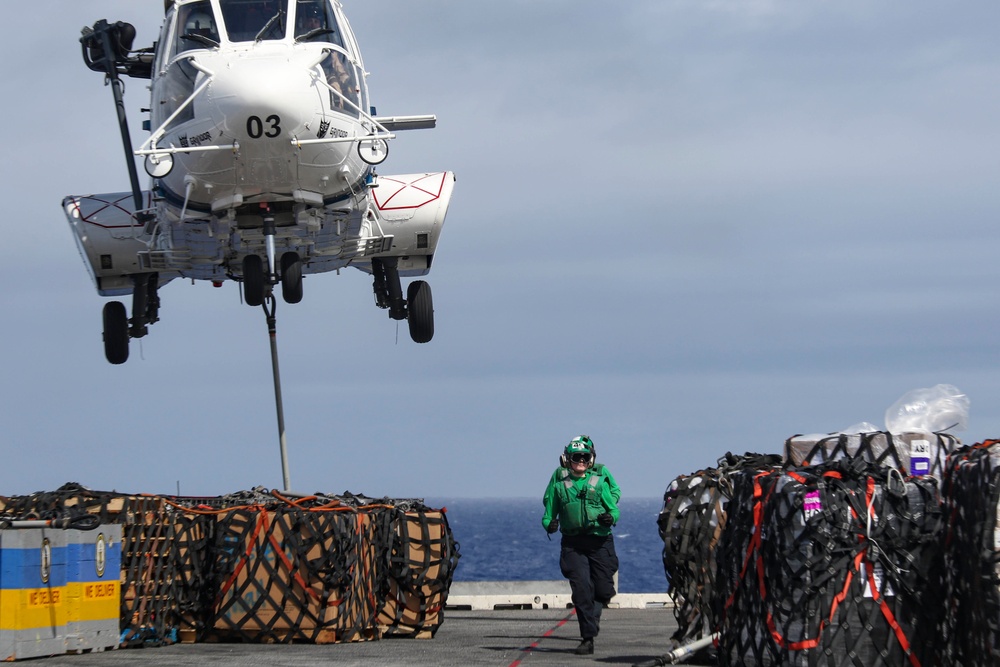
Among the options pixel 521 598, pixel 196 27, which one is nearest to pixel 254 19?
pixel 196 27

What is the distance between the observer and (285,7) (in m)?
16.6

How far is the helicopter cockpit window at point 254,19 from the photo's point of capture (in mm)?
16297

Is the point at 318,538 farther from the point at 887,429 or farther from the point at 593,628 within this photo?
the point at 887,429

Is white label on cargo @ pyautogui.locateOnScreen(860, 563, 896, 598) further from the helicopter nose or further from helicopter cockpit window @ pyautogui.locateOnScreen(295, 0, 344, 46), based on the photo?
helicopter cockpit window @ pyautogui.locateOnScreen(295, 0, 344, 46)

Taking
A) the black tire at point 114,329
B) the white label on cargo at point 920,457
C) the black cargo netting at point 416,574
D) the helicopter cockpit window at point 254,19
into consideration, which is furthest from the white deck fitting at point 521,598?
the white label on cargo at point 920,457

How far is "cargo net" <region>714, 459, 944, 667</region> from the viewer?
26.4ft

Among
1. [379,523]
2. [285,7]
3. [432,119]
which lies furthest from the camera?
[432,119]

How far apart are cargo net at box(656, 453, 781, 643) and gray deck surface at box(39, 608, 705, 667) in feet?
1.90

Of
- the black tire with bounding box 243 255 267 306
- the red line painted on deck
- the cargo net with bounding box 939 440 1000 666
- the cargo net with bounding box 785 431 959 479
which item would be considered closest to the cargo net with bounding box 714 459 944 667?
the cargo net with bounding box 939 440 1000 666

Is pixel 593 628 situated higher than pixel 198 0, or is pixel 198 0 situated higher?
pixel 198 0

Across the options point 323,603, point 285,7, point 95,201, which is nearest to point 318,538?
point 323,603

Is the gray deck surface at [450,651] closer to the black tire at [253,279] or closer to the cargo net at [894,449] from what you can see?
the cargo net at [894,449]

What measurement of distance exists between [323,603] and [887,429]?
5348mm

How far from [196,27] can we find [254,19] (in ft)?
2.59
